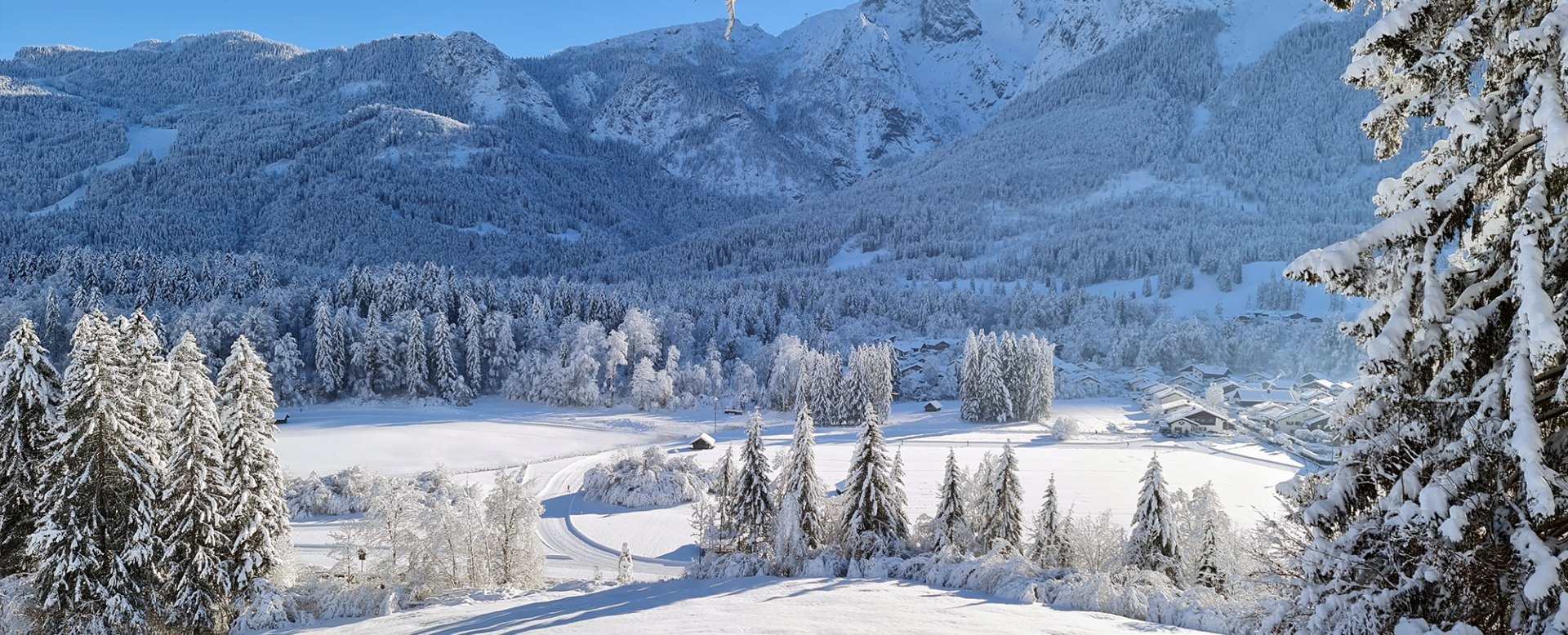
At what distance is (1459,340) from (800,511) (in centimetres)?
2880

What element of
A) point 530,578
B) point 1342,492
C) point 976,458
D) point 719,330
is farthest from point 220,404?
point 719,330

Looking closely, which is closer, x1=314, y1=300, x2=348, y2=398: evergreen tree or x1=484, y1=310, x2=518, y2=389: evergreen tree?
x1=314, y1=300, x2=348, y2=398: evergreen tree

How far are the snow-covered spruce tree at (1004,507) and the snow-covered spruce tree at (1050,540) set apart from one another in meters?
0.88

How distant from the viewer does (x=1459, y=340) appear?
227 inches

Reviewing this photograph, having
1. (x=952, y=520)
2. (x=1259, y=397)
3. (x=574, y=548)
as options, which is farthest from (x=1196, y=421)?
(x=574, y=548)

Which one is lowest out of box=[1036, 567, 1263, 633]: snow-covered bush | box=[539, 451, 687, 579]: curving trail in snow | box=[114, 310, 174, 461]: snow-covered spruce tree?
box=[539, 451, 687, 579]: curving trail in snow

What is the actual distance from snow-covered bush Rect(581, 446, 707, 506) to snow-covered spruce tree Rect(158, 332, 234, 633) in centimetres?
3200

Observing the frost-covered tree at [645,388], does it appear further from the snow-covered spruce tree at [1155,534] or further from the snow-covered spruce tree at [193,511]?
the snow-covered spruce tree at [193,511]

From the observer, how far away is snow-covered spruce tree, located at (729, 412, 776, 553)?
3578cm

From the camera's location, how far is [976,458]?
6925 centimetres

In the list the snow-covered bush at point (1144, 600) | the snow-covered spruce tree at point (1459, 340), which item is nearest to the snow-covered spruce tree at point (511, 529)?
the snow-covered bush at point (1144, 600)

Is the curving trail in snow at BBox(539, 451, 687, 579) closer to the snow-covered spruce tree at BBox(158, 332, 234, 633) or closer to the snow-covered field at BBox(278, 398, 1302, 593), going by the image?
the snow-covered field at BBox(278, 398, 1302, 593)

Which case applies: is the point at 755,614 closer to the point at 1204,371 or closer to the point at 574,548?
the point at 574,548

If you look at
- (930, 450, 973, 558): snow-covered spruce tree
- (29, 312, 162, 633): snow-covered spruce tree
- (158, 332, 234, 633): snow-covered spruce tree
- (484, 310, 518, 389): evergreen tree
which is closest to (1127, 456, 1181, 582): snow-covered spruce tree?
(930, 450, 973, 558): snow-covered spruce tree
